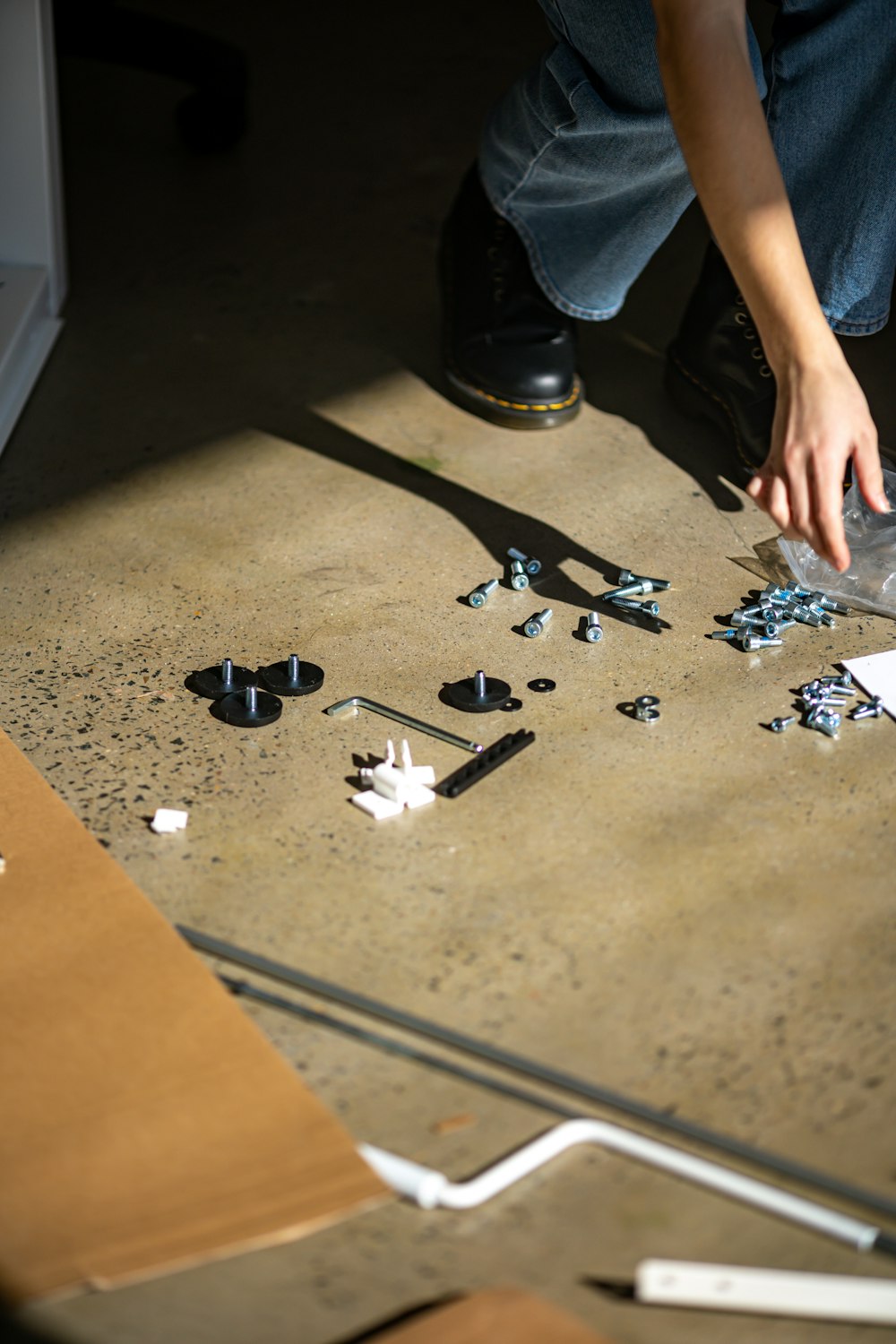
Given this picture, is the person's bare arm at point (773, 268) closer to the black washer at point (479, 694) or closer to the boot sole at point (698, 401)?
the black washer at point (479, 694)

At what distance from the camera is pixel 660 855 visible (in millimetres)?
1218

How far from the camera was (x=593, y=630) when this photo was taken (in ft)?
4.94

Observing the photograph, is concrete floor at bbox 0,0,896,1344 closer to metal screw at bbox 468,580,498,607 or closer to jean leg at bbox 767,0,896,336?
metal screw at bbox 468,580,498,607

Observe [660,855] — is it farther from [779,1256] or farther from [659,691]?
[779,1256]

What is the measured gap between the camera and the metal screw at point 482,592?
156cm

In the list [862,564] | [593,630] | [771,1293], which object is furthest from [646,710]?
[771,1293]

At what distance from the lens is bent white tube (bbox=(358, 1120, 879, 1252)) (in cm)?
88

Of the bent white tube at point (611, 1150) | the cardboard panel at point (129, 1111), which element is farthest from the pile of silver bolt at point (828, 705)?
the cardboard panel at point (129, 1111)

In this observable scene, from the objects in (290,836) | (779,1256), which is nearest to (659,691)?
(290,836)

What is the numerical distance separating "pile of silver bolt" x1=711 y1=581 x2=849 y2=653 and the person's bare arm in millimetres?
270

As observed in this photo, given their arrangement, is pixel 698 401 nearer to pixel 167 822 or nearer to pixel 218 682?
pixel 218 682

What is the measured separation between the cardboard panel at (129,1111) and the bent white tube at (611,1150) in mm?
26

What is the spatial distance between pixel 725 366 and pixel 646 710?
2.22 ft

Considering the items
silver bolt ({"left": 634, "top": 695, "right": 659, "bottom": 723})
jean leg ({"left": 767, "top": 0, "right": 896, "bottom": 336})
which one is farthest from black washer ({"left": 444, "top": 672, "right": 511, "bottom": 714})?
jean leg ({"left": 767, "top": 0, "right": 896, "bottom": 336})
